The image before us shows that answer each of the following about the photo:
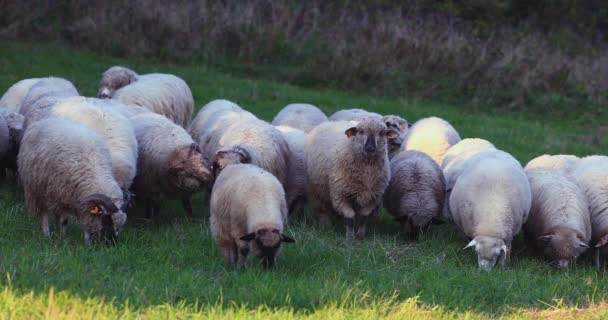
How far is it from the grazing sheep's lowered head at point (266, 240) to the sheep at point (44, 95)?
12.0ft

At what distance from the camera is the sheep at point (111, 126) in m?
8.22

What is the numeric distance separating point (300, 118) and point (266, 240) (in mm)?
4780

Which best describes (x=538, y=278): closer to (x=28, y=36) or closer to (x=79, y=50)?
(x=79, y=50)

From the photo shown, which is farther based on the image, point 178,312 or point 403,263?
point 403,263

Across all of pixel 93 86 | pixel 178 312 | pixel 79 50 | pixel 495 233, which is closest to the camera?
pixel 178 312

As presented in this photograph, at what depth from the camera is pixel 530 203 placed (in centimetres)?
846

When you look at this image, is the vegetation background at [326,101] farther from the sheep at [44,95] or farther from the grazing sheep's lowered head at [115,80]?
the grazing sheep's lowered head at [115,80]

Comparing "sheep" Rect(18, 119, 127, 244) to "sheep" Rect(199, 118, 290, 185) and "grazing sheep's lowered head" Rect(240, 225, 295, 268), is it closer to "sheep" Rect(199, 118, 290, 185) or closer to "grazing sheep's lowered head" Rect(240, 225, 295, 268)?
"grazing sheep's lowered head" Rect(240, 225, 295, 268)

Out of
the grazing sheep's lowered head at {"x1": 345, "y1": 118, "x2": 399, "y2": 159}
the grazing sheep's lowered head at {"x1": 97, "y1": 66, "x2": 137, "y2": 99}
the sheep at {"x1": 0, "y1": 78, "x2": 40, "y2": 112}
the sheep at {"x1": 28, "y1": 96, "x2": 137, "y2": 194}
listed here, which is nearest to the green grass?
the sheep at {"x1": 28, "y1": 96, "x2": 137, "y2": 194}

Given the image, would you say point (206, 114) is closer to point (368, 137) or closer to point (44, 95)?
point (44, 95)

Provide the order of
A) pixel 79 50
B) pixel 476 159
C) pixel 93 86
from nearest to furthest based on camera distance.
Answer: pixel 476 159 < pixel 93 86 < pixel 79 50

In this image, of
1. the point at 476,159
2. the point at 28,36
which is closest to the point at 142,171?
the point at 476,159

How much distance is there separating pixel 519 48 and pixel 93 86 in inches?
375

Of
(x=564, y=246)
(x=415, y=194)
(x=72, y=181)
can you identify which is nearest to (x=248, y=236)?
(x=72, y=181)
